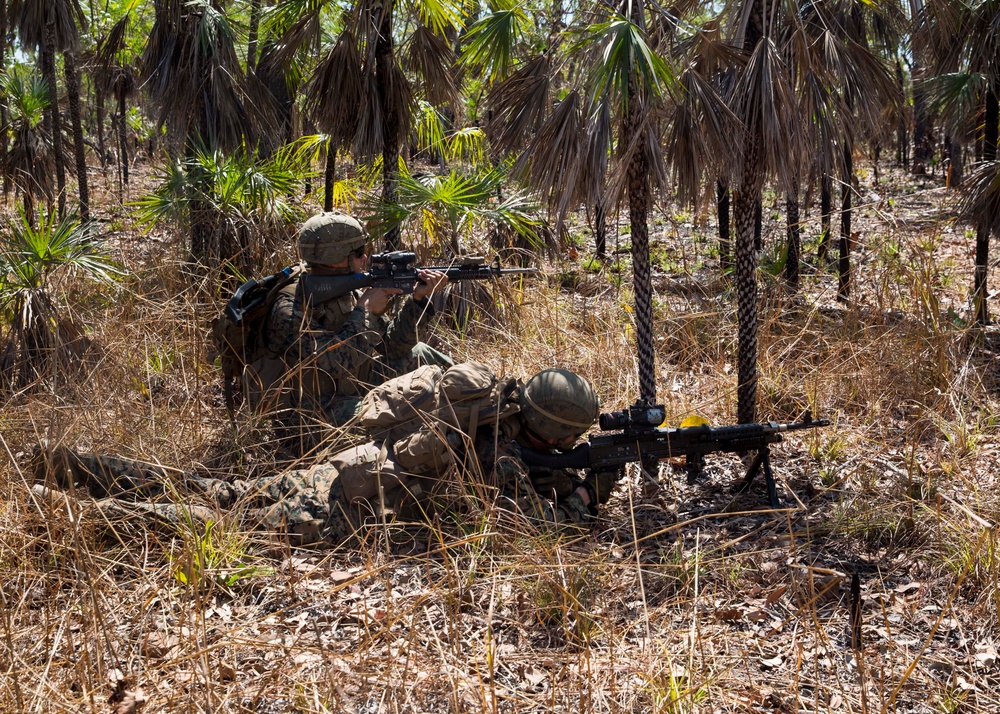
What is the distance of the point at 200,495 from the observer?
163 inches

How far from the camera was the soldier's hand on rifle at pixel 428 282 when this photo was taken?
5.14 meters

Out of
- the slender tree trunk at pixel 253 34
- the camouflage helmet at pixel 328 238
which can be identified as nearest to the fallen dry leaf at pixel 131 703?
the camouflage helmet at pixel 328 238

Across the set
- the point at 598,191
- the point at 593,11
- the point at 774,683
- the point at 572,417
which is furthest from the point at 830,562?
the point at 593,11

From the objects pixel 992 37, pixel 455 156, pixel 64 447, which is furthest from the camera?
pixel 455 156

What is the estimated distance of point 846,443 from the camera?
5.23 meters

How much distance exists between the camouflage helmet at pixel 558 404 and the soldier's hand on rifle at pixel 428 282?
1.15 meters

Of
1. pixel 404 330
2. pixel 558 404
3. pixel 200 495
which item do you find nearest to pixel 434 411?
pixel 558 404

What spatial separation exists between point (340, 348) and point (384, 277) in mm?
529

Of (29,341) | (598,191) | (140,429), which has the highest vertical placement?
(598,191)

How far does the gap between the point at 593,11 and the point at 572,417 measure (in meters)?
2.15

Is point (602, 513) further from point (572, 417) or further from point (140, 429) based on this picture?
point (140, 429)

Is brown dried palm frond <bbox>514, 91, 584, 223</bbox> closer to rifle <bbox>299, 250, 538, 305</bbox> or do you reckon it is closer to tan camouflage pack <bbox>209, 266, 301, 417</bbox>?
rifle <bbox>299, 250, 538, 305</bbox>

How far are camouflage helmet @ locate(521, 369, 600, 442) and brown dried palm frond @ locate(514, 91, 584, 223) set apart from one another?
0.82 m

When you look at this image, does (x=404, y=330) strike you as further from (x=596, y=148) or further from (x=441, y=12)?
(x=441, y=12)
